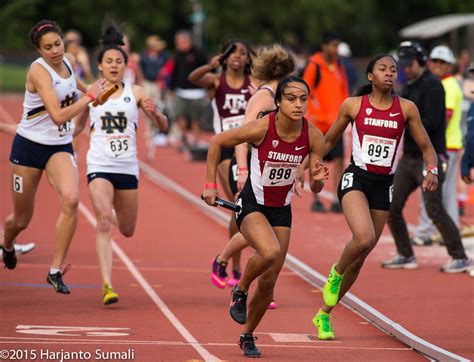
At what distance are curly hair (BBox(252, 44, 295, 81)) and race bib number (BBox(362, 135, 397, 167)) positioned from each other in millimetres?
1221

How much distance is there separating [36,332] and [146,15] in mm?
70144

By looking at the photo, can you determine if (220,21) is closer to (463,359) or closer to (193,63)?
(193,63)

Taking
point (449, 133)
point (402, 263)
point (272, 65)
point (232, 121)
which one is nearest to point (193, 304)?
point (232, 121)

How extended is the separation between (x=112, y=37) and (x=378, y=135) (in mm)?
2850

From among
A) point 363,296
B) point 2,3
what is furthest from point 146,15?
point 363,296

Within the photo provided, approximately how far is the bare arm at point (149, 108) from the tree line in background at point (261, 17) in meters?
64.3

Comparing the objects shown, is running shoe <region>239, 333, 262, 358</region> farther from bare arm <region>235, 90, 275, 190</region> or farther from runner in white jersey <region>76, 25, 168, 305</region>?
runner in white jersey <region>76, 25, 168, 305</region>

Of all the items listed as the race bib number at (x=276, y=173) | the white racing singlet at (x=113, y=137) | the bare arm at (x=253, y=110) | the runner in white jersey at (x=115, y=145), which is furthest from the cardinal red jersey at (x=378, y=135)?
the white racing singlet at (x=113, y=137)

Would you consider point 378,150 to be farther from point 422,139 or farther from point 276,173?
point 276,173

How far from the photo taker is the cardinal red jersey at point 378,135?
10.3 m

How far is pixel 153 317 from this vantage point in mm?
10562

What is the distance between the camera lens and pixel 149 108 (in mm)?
11164

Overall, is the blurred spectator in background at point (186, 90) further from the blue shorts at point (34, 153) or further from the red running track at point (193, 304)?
the blue shorts at point (34, 153)

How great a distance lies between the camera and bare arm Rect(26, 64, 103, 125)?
34.7ft
